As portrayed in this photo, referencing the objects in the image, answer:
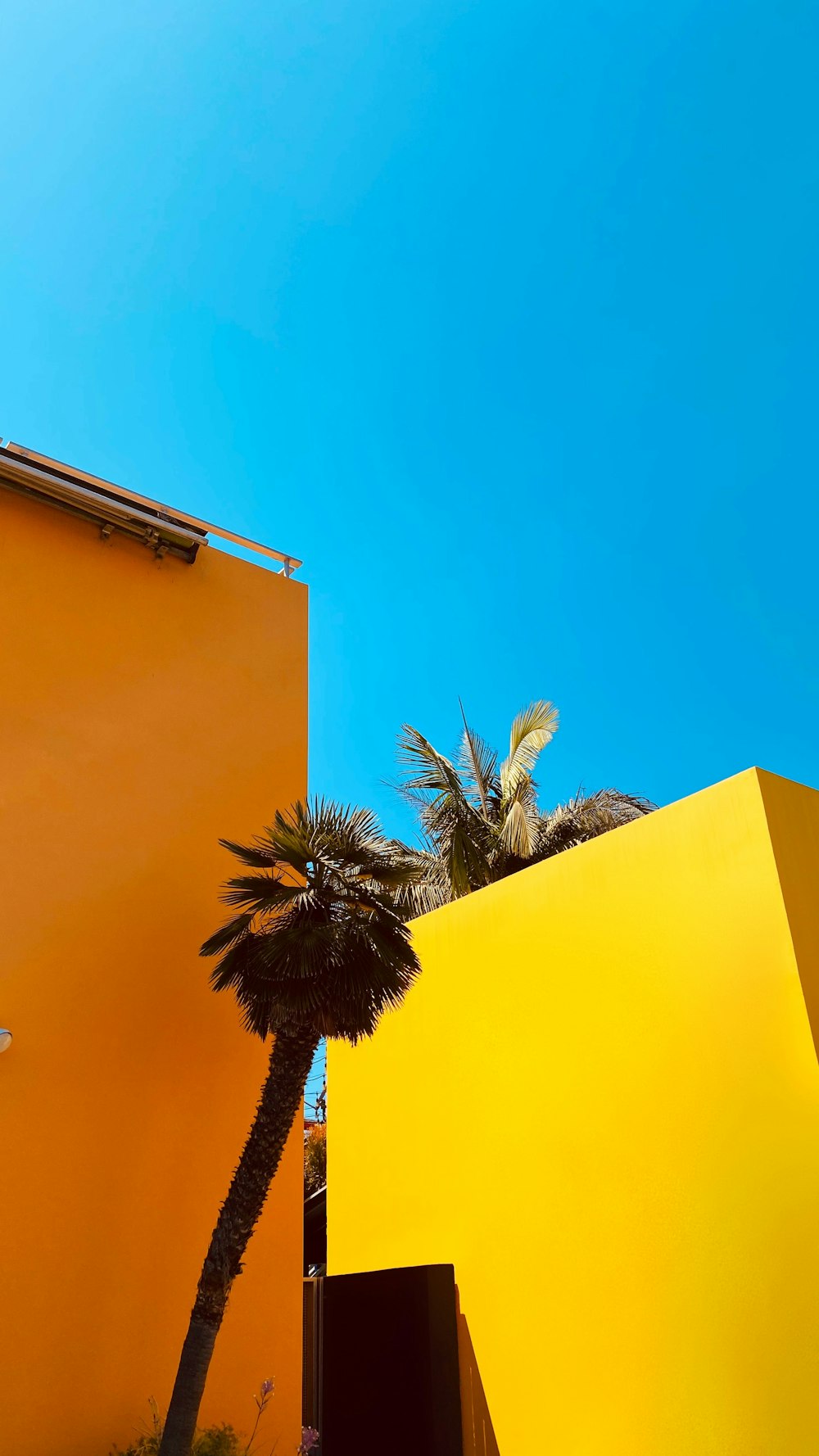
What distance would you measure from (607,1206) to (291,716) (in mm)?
4596

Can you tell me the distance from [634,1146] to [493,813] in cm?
886

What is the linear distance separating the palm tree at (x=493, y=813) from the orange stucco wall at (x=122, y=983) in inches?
303

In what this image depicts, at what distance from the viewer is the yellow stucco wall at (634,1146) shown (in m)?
6.36

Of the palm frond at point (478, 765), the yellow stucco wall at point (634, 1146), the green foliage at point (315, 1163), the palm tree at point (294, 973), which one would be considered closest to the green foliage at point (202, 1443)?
the palm tree at point (294, 973)

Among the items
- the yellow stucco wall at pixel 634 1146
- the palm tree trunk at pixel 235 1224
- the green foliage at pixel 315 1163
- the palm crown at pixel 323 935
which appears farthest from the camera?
the green foliage at pixel 315 1163

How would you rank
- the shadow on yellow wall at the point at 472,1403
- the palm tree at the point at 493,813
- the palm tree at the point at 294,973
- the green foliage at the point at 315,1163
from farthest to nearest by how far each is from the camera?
the green foliage at the point at 315,1163 → the palm tree at the point at 493,813 → the shadow on yellow wall at the point at 472,1403 → the palm tree at the point at 294,973

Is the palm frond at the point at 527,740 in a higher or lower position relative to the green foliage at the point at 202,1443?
higher

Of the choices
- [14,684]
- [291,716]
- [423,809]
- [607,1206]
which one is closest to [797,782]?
[607,1206]

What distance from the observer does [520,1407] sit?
8.09 meters

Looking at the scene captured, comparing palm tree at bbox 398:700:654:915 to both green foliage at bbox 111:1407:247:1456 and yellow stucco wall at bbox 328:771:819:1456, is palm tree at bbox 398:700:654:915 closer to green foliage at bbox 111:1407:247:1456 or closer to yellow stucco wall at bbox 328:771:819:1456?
yellow stucco wall at bbox 328:771:819:1456

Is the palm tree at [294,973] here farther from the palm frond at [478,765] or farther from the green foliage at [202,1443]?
the palm frond at [478,765]

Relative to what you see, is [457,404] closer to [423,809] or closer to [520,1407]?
[423,809]

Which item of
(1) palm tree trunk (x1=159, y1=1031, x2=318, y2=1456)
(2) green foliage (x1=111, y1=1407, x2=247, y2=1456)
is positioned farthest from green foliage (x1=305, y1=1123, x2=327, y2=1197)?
(1) palm tree trunk (x1=159, y1=1031, x2=318, y2=1456)

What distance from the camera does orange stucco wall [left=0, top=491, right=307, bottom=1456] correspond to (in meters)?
5.86
